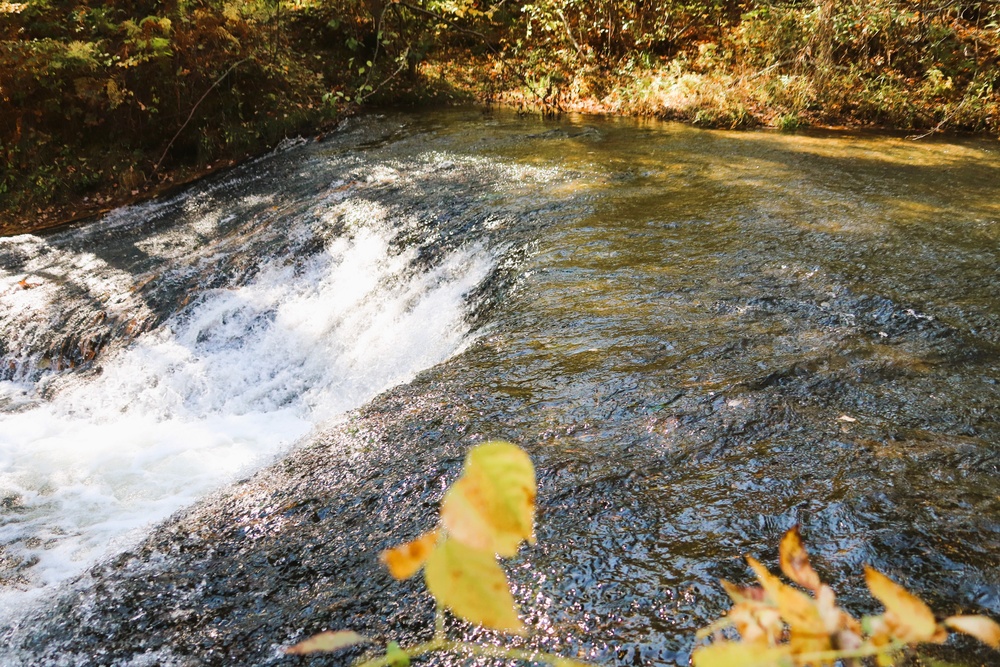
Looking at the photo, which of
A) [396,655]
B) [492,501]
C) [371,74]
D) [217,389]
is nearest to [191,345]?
[217,389]

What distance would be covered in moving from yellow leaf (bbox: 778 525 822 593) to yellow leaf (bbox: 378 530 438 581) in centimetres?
34

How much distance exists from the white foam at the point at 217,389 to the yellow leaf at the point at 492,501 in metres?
3.37

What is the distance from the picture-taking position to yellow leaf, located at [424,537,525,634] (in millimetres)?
493

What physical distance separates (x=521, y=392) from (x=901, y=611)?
120 inches

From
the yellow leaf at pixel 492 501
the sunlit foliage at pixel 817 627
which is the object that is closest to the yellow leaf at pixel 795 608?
the sunlit foliage at pixel 817 627

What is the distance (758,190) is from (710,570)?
5.37 m

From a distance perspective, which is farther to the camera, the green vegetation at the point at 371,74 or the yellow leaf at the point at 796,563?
the green vegetation at the point at 371,74

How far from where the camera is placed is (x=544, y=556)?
8.08ft

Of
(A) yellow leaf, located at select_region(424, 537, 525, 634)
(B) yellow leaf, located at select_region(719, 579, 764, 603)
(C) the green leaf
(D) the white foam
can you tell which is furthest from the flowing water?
(A) yellow leaf, located at select_region(424, 537, 525, 634)

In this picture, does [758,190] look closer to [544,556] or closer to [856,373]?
[856,373]

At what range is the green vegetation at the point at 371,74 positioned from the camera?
9109mm

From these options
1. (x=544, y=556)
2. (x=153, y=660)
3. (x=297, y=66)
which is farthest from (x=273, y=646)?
(x=297, y=66)

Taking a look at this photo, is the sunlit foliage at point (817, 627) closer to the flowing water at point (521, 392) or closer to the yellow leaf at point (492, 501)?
the yellow leaf at point (492, 501)

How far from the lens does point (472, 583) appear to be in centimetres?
50
